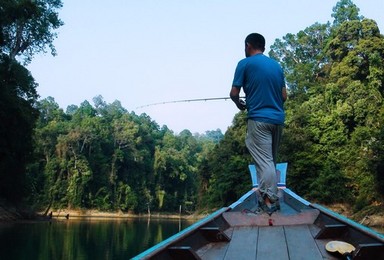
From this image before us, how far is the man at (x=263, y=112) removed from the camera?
305cm

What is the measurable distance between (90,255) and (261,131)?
36.2ft

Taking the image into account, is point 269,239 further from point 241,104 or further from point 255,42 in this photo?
point 255,42

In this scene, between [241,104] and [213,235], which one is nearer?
[213,235]

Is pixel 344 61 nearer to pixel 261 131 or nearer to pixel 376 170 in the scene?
pixel 376 170

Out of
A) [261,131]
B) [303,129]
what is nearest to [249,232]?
[261,131]

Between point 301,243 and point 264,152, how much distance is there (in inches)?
33.0

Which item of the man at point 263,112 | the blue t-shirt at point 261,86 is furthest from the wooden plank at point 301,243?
the blue t-shirt at point 261,86

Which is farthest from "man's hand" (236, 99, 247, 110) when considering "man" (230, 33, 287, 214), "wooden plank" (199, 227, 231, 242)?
"wooden plank" (199, 227, 231, 242)

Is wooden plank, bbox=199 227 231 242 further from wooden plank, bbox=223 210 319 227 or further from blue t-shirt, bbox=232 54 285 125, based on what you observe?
blue t-shirt, bbox=232 54 285 125

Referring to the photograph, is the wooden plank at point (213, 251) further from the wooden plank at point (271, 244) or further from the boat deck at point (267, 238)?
the wooden plank at point (271, 244)

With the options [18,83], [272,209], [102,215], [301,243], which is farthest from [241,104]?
[102,215]

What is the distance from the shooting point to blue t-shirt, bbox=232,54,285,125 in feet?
10.2

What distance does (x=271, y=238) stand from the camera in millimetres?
2527

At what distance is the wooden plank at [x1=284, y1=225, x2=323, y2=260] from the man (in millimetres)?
295
